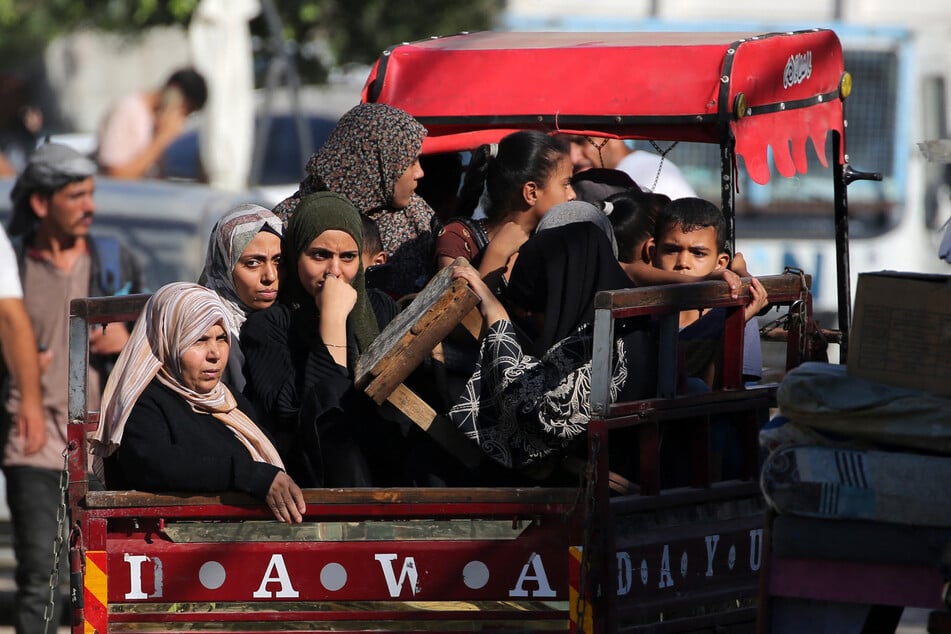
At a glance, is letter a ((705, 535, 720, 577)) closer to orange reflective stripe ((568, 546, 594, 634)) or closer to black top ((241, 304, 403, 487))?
orange reflective stripe ((568, 546, 594, 634))

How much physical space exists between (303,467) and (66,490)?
2.10 feet

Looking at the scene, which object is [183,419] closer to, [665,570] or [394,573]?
[394,573]

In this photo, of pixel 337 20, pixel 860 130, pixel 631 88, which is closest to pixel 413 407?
pixel 631 88

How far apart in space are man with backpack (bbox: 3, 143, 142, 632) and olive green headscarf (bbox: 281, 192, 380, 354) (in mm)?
2457

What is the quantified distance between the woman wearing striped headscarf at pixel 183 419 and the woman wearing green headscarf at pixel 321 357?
0.50 ft

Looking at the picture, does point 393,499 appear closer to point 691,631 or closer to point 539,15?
point 691,631

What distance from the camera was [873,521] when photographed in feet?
11.1

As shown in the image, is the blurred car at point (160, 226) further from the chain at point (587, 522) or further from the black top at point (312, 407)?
the chain at point (587, 522)

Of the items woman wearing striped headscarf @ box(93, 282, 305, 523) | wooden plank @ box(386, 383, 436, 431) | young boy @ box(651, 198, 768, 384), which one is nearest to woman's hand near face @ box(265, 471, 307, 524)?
woman wearing striped headscarf @ box(93, 282, 305, 523)

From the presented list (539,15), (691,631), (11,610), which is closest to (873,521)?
(691,631)

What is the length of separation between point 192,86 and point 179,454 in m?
12.2

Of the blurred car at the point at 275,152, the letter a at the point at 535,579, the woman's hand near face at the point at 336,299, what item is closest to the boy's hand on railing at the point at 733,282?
the letter a at the point at 535,579

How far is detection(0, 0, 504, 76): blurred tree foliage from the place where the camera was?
18.8 metres

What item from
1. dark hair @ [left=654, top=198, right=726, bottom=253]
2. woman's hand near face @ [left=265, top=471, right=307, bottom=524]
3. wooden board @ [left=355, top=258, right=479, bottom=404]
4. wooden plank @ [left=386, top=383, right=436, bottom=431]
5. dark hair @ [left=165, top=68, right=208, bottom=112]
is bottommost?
woman's hand near face @ [left=265, top=471, right=307, bottom=524]
